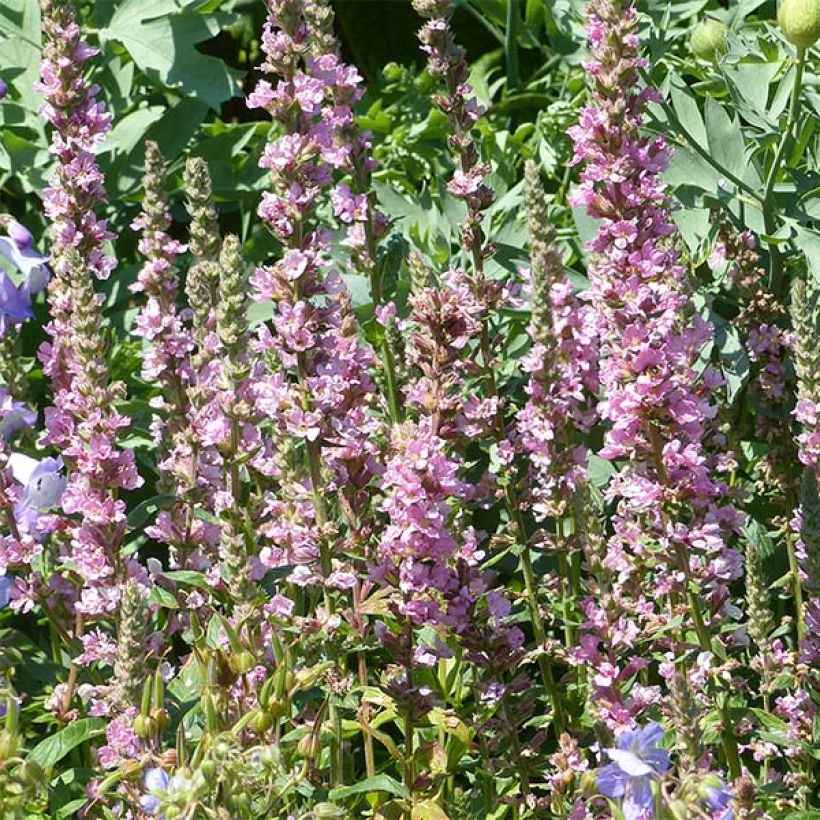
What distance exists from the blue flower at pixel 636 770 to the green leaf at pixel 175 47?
6.93 feet

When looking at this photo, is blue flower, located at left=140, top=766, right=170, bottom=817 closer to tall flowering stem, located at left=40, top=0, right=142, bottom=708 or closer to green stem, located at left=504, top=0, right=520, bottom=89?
tall flowering stem, located at left=40, top=0, right=142, bottom=708

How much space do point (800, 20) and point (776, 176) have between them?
1.72 ft

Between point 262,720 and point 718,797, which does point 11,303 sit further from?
point 718,797

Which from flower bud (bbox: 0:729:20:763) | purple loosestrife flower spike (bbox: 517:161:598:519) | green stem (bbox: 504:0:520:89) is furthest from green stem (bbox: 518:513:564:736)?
green stem (bbox: 504:0:520:89)

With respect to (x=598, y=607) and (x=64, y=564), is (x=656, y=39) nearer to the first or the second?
(x=598, y=607)

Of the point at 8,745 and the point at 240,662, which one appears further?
the point at 240,662

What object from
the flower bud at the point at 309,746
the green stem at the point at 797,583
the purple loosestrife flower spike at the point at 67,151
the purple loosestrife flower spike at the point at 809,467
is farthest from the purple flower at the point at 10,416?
the green stem at the point at 797,583

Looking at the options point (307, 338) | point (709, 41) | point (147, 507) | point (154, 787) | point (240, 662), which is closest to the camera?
point (154, 787)

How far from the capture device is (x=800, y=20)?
7.99 ft

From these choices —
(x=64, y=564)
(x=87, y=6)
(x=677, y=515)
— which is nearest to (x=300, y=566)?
(x=64, y=564)

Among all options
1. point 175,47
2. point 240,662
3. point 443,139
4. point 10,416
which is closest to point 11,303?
point 10,416

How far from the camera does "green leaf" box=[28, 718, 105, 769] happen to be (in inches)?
88.0

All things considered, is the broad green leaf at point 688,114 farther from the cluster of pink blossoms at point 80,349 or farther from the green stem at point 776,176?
the cluster of pink blossoms at point 80,349

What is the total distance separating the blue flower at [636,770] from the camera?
1686 mm
